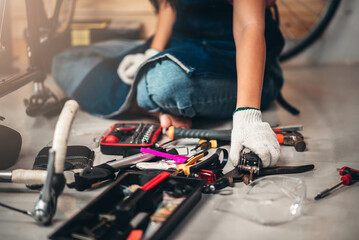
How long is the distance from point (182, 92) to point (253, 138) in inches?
13.3

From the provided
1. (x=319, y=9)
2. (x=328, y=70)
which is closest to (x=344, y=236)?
(x=328, y=70)

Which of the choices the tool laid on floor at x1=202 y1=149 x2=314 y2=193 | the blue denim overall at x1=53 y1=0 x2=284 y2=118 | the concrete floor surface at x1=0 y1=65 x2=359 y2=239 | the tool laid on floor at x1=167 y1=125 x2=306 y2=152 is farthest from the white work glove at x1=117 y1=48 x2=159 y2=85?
the tool laid on floor at x1=202 y1=149 x2=314 y2=193

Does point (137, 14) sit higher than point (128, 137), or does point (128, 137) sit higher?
point (137, 14)

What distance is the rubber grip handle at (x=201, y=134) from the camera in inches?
39.1

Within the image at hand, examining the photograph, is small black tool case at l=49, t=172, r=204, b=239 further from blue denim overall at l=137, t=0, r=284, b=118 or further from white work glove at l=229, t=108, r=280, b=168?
blue denim overall at l=137, t=0, r=284, b=118

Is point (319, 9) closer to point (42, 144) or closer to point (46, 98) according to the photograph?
point (46, 98)

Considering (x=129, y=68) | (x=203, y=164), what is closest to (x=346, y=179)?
(x=203, y=164)

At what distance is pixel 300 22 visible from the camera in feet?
6.73

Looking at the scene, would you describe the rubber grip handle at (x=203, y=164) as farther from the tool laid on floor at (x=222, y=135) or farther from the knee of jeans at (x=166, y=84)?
the knee of jeans at (x=166, y=84)

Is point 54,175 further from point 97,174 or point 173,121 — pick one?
point 173,121

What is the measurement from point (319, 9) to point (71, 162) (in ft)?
5.36

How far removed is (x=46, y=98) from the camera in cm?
130

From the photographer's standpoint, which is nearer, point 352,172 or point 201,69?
point 352,172

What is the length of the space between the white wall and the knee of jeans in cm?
114
